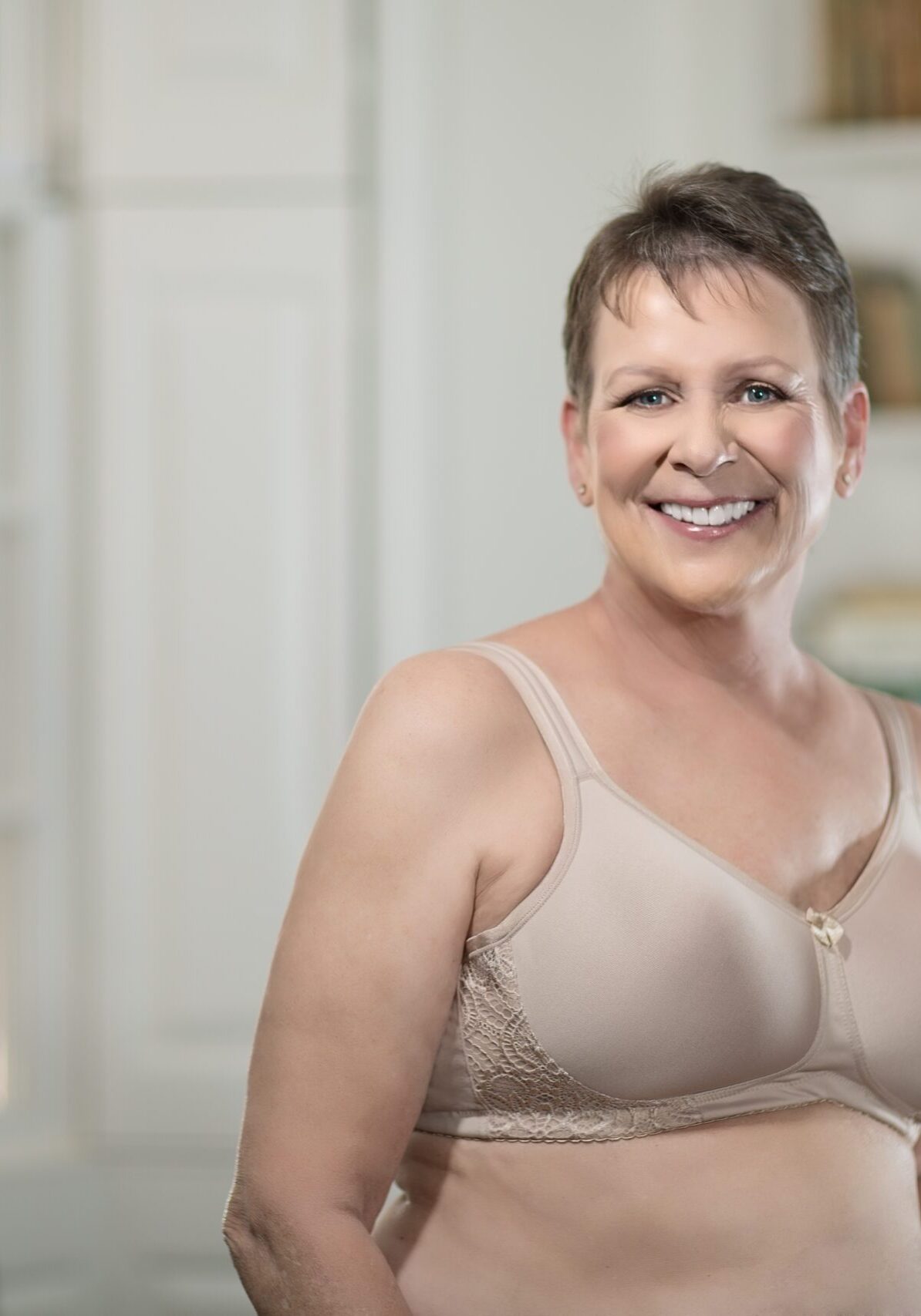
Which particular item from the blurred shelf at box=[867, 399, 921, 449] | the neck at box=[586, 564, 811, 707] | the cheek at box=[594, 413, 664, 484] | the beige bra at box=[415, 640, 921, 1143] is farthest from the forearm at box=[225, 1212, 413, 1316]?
the blurred shelf at box=[867, 399, 921, 449]

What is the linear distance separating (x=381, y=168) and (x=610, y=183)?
433 mm

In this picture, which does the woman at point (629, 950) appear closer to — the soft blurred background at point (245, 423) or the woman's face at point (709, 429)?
the woman's face at point (709, 429)

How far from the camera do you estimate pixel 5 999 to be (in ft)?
8.73

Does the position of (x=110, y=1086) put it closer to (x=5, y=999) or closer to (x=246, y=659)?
(x=5, y=999)

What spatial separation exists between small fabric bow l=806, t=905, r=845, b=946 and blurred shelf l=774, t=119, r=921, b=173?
6.29ft

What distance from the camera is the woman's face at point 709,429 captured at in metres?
1.08

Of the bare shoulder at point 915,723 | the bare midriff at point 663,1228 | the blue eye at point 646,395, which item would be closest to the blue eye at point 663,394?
the blue eye at point 646,395

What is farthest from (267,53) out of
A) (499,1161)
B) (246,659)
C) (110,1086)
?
(499,1161)

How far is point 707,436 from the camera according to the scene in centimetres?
108

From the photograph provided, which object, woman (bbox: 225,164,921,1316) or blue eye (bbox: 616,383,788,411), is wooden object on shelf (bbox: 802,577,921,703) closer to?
woman (bbox: 225,164,921,1316)

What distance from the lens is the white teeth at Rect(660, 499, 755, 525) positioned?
110cm

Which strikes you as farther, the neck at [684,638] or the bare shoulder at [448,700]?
the neck at [684,638]

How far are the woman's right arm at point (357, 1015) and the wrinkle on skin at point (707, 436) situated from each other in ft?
0.80

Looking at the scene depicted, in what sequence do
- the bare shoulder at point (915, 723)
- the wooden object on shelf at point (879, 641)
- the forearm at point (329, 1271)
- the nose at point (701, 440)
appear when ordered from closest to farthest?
the forearm at point (329, 1271)
the nose at point (701, 440)
the bare shoulder at point (915, 723)
the wooden object on shelf at point (879, 641)
